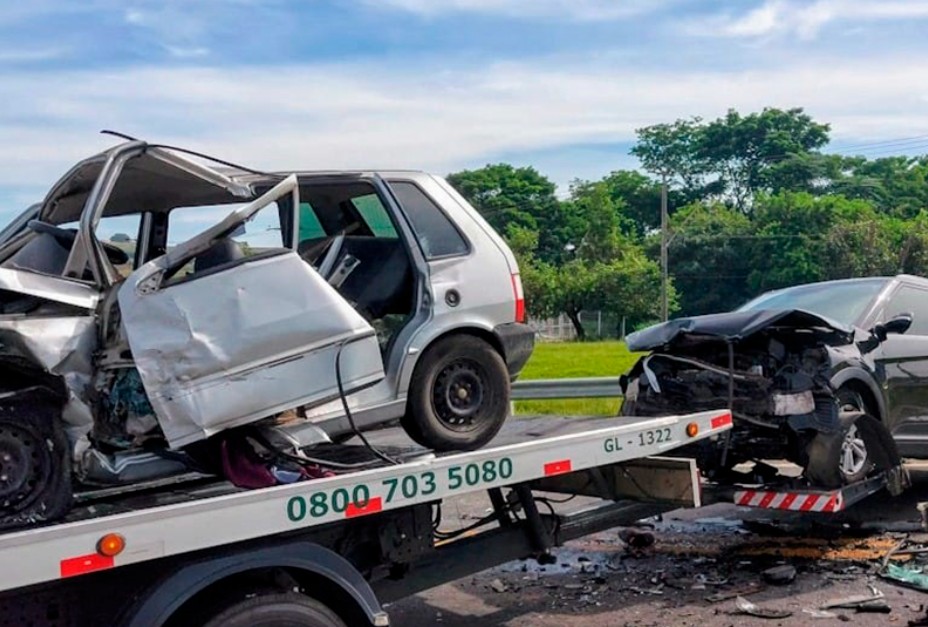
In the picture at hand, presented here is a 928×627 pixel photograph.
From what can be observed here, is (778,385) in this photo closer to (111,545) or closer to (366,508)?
(366,508)

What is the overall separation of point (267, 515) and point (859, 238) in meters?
52.3

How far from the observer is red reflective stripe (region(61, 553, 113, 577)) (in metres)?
3.27

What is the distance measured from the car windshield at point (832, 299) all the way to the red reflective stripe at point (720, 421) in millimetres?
2235

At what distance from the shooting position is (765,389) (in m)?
6.66

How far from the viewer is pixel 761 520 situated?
7.95 m

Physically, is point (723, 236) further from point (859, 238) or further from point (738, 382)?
point (738, 382)

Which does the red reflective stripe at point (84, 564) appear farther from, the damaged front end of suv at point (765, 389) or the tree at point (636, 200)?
the tree at point (636, 200)

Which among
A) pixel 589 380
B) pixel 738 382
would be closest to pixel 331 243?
pixel 738 382

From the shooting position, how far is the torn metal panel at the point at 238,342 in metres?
3.84

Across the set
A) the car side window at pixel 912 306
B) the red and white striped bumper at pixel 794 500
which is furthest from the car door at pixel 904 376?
the red and white striped bumper at pixel 794 500

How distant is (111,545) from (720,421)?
11.5ft

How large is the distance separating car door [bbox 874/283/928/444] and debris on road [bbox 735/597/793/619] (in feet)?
7.73

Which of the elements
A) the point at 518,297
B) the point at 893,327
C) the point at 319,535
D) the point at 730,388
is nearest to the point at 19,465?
the point at 319,535

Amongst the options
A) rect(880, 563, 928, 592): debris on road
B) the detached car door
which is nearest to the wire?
the detached car door
